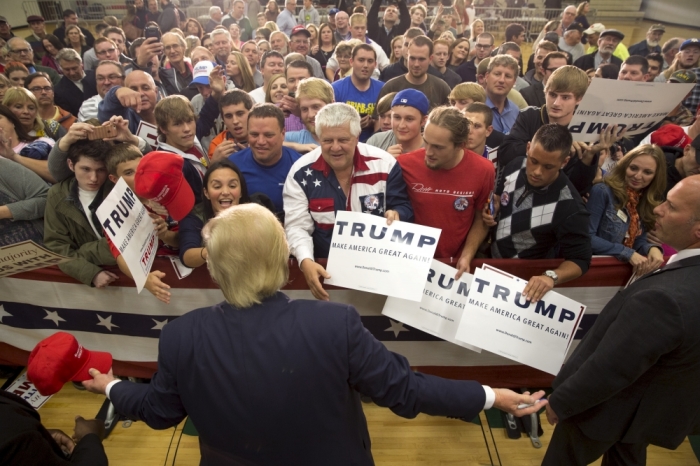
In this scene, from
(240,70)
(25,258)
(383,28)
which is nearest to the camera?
(25,258)

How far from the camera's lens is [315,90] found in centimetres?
340

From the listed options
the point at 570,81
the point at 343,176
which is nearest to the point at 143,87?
the point at 343,176

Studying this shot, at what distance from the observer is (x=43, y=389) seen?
5.31 ft

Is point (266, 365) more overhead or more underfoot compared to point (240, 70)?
more underfoot

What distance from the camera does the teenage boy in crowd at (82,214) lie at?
8.10 ft

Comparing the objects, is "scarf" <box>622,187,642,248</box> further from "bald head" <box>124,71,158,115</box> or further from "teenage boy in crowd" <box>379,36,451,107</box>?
"bald head" <box>124,71,158,115</box>

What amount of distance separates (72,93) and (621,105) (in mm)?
5707

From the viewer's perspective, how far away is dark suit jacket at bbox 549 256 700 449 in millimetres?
1515

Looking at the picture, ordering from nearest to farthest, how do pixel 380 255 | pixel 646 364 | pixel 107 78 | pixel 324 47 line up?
pixel 646 364
pixel 380 255
pixel 107 78
pixel 324 47

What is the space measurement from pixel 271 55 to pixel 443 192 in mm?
3358

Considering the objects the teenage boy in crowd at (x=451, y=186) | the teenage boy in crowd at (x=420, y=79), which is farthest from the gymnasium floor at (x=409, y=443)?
the teenage boy in crowd at (x=420, y=79)

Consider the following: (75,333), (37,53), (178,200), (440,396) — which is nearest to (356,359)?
(440,396)

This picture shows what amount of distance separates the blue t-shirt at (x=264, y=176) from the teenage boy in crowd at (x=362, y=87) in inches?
65.2

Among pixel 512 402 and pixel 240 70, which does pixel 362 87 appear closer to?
pixel 240 70
